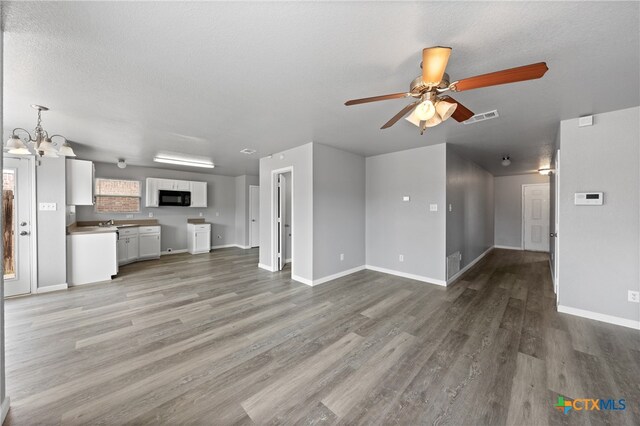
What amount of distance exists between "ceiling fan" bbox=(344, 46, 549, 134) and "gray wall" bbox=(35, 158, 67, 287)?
501 cm

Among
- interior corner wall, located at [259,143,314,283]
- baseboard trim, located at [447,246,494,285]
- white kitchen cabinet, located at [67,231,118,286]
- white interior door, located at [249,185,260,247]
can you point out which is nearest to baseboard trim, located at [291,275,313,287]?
interior corner wall, located at [259,143,314,283]

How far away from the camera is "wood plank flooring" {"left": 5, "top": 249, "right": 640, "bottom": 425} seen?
5.16 feet

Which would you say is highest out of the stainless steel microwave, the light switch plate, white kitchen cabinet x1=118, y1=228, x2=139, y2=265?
the stainless steel microwave

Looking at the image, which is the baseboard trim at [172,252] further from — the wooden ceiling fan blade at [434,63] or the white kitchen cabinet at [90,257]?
the wooden ceiling fan blade at [434,63]

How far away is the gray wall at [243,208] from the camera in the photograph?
7.88 meters

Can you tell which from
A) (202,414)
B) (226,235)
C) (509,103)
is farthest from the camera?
(226,235)

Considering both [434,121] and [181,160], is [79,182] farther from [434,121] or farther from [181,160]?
[434,121]

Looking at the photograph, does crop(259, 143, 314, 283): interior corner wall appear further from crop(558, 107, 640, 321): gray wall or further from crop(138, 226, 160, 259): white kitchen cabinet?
crop(138, 226, 160, 259): white kitchen cabinet

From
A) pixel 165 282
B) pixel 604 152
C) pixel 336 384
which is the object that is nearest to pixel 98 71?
pixel 336 384

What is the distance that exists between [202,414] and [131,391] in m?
0.64

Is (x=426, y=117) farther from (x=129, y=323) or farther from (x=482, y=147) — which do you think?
(x=129, y=323)

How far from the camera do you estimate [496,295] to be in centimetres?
361

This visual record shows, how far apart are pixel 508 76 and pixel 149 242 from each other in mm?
7561

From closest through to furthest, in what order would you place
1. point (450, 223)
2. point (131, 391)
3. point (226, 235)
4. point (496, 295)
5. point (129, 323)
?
1. point (131, 391)
2. point (129, 323)
3. point (496, 295)
4. point (450, 223)
5. point (226, 235)
